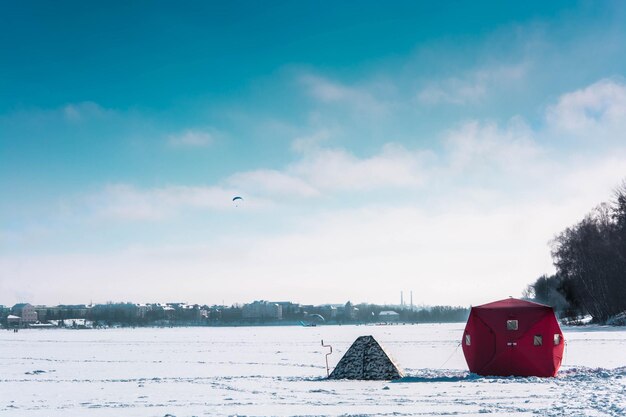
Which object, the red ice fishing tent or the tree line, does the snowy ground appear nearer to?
the red ice fishing tent

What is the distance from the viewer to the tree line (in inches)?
2997

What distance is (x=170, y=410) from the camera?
566 inches

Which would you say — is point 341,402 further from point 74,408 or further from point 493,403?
point 74,408

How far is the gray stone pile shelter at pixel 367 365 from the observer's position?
2062 centimetres

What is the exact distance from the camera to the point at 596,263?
80750 mm

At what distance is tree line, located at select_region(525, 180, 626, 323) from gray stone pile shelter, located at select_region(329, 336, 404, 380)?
60.1 metres

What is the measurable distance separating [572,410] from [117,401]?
34.3ft

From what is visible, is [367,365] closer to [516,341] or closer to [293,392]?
[293,392]

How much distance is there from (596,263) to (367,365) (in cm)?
6849

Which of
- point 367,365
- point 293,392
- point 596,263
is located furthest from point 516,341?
point 596,263

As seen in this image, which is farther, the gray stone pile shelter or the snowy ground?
the gray stone pile shelter

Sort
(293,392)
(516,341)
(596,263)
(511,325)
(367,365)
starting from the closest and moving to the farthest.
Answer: (293,392) < (516,341) < (511,325) < (367,365) < (596,263)

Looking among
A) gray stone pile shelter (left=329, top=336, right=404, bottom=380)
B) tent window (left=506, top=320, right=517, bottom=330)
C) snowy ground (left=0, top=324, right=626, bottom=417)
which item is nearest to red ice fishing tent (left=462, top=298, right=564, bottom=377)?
tent window (left=506, top=320, right=517, bottom=330)

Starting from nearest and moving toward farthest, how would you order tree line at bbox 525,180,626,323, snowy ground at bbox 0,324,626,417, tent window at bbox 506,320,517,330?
snowy ground at bbox 0,324,626,417, tent window at bbox 506,320,517,330, tree line at bbox 525,180,626,323
